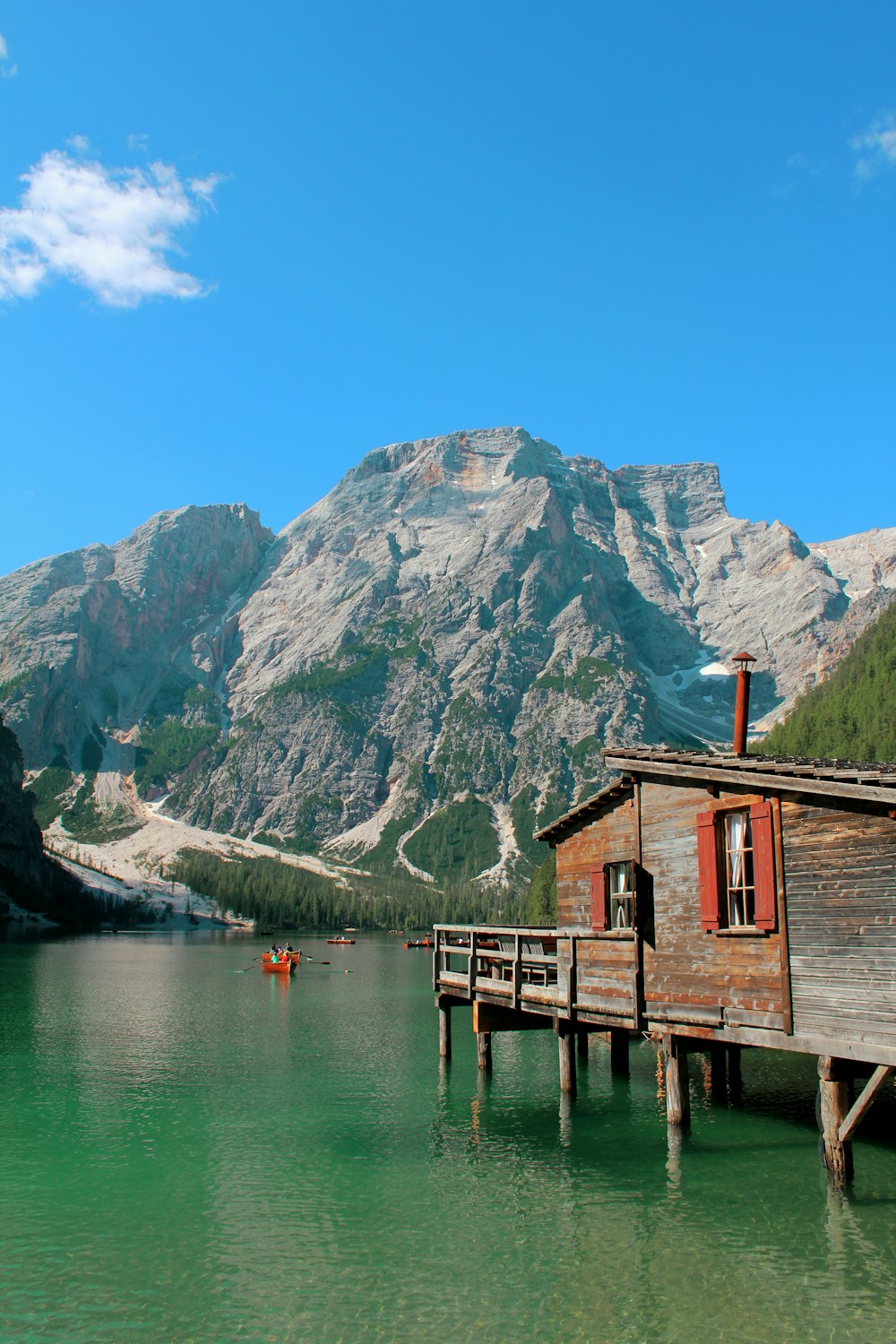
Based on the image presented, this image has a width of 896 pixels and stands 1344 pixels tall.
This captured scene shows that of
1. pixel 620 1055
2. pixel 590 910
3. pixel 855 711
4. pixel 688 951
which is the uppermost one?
pixel 855 711

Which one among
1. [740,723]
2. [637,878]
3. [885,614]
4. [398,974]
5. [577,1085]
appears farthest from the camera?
[885,614]

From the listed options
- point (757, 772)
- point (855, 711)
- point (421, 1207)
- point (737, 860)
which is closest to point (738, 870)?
point (737, 860)

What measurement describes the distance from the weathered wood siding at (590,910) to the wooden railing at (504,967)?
39.2 inches

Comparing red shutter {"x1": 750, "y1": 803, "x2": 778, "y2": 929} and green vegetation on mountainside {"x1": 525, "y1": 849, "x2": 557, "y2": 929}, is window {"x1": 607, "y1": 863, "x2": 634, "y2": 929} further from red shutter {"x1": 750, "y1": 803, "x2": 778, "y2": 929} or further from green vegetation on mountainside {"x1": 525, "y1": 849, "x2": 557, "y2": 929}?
green vegetation on mountainside {"x1": 525, "y1": 849, "x2": 557, "y2": 929}

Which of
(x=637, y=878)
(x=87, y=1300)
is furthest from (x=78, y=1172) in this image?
(x=637, y=878)

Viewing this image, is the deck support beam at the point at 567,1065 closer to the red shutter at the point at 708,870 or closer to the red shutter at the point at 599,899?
the red shutter at the point at 599,899

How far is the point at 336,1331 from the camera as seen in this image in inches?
605

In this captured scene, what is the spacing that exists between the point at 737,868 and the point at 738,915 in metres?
1.12

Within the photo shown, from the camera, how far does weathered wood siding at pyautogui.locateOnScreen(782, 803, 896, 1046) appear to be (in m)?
19.1

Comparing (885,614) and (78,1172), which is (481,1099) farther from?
(885,614)

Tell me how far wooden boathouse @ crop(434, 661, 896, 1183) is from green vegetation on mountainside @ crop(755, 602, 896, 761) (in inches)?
4873

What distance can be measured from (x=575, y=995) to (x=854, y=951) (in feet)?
38.6

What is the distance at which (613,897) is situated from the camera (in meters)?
28.2

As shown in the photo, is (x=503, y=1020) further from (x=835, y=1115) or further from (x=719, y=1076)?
(x=835, y=1115)
